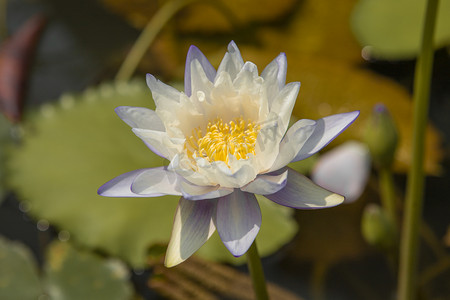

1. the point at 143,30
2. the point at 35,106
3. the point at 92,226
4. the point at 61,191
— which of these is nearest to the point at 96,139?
the point at 61,191

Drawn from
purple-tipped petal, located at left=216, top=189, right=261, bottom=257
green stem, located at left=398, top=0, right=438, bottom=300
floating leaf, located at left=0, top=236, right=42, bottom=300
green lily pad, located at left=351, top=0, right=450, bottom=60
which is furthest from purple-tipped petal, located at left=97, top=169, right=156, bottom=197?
green lily pad, located at left=351, top=0, right=450, bottom=60

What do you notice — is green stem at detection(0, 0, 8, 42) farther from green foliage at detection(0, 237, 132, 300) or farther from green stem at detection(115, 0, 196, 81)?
green foliage at detection(0, 237, 132, 300)

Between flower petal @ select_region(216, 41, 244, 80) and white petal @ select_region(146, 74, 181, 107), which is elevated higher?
flower petal @ select_region(216, 41, 244, 80)

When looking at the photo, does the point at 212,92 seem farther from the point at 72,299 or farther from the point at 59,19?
the point at 59,19

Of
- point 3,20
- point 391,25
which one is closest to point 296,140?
point 391,25

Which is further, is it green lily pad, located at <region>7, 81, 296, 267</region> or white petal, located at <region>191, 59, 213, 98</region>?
green lily pad, located at <region>7, 81, 296, 267</region>

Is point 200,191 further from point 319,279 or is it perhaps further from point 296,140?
point 319,279

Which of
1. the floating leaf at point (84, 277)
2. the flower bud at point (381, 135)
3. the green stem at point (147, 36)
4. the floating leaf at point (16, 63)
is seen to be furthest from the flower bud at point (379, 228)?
the floating leaf at point (16, 63)

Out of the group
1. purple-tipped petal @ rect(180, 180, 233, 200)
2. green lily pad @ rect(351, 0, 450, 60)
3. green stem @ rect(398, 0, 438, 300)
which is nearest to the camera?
purple-tipped petal @ rect(180, 180, 233, 200)
